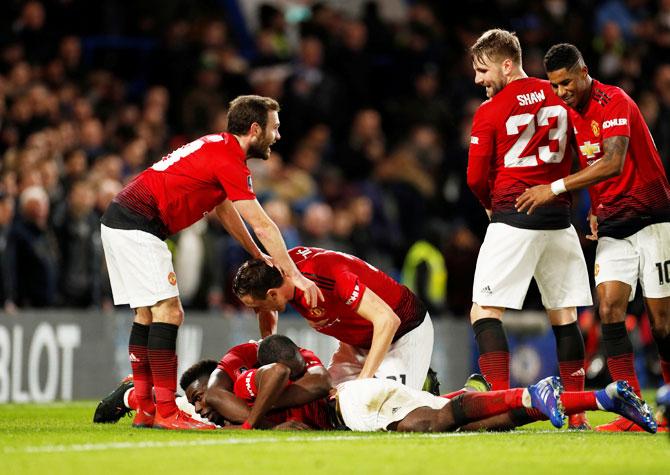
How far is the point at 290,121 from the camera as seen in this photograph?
1791cm

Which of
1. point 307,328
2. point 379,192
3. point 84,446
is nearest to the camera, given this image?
point 84,446

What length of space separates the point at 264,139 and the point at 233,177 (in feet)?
1.39

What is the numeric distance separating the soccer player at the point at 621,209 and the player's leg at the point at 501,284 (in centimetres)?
23

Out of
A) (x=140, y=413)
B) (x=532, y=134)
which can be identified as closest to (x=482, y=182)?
(x=532, y=134)

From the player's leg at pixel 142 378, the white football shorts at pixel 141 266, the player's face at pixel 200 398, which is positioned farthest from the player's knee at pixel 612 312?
the player's leg at pixel 142 378

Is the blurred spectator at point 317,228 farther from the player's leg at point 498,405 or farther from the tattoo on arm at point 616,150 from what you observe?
the player's leg at point 498,405

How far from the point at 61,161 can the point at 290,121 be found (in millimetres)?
4312

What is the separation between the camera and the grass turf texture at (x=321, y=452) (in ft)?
20.4

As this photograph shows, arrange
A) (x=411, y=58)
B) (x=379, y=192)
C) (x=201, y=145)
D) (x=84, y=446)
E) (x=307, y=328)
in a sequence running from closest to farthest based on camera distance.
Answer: (x=84, y=446)
(x=201, y=145)
(x=307, y=328)
(x=379, y=192)
(x=411, y=58)

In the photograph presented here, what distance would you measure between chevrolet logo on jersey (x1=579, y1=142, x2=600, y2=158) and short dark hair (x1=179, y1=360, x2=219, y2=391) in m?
3.02

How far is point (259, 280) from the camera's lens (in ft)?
28.1

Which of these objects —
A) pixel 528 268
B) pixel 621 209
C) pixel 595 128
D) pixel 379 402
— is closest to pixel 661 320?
pixel 621 209

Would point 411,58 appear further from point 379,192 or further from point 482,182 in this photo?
point 482,182

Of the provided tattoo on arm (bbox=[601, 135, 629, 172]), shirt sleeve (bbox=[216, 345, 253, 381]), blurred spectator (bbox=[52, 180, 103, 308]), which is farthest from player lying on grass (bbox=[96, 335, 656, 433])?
blurred spectator (bbox=[52, 180, 103, 308])
